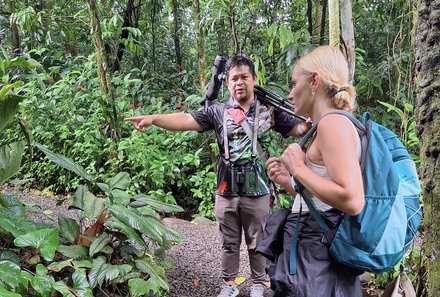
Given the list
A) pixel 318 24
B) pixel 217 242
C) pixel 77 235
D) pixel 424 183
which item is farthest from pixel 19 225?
pixel 318 24

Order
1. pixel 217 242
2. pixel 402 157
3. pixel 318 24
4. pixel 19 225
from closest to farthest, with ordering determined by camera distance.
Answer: pixel 402 157, pixel 19 225, pixel 217 242, pixel 318 24

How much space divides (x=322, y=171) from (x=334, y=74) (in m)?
0.34

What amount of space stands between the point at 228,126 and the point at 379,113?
447 centimetres

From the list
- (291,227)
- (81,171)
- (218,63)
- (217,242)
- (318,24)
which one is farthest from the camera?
(318,24)

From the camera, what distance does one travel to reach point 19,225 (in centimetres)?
230

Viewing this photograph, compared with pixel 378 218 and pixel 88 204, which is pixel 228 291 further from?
pixel 378 218

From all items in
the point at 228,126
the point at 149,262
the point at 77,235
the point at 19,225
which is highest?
the point at 228,126

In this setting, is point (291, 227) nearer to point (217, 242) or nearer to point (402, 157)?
point (402, 157)

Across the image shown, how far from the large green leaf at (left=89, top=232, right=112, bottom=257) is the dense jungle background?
0.7 inches

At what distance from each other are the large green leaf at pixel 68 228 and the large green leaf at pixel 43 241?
1.00ft

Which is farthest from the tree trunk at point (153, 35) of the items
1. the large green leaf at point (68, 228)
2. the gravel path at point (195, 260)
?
the large green leaf at point (68, 228)

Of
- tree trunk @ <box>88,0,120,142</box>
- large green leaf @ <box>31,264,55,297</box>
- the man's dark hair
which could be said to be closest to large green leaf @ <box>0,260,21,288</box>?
large green leaf @ <box>31,264,55,297</box>

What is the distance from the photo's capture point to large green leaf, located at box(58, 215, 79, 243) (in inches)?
99.3

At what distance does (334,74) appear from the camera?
1.39m
